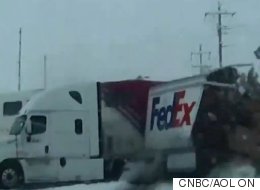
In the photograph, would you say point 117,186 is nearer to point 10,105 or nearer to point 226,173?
point 226,173

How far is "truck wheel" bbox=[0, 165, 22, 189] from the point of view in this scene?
625 inches

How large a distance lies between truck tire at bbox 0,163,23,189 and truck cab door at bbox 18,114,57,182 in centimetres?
14

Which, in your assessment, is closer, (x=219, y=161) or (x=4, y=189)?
(x=219, y=161)

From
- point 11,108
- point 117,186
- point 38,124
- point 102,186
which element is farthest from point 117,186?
point 11,108

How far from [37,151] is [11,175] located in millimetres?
591

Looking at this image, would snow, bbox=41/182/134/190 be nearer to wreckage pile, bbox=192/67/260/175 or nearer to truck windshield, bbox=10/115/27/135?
truck windshield, bbox=10/115/27/135

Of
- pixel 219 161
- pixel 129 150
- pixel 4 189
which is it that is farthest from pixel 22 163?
pixel 219 161

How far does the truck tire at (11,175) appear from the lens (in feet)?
52.1

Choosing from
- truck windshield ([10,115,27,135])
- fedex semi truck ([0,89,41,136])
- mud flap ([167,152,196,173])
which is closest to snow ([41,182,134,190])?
mud flap ([167,152,196,173])

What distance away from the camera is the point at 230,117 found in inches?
573

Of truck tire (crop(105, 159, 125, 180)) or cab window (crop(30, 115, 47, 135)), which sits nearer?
truck tire (crop(105, 159, 125, 180))

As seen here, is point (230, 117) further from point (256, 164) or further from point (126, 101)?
point (126, 101)

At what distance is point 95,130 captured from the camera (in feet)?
51.9

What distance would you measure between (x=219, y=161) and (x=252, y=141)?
572 millimetres
